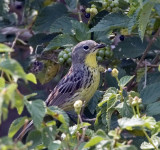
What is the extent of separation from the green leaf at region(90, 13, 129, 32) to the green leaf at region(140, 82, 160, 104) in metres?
0.84

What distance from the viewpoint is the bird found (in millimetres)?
5707

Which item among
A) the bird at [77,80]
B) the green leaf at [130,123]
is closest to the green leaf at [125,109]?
the green leaf at [130,123]

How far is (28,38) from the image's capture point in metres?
6.70

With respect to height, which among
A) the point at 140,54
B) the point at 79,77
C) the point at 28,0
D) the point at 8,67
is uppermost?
the point at 8,67

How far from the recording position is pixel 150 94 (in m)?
4.30

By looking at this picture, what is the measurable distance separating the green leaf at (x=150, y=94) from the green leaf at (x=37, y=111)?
53.1 inches

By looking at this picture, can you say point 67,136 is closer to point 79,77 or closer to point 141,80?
point 141,80

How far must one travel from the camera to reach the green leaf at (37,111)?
10.2 ft

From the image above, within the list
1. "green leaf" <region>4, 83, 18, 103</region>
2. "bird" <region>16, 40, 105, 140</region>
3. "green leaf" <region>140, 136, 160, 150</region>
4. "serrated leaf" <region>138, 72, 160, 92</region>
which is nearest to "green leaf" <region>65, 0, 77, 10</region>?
"bird" <region>16, 40, 105, 140</region>

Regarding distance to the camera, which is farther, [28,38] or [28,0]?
[28,38]

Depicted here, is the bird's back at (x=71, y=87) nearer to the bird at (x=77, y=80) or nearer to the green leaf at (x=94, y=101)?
the bird at (x=77, y=80)

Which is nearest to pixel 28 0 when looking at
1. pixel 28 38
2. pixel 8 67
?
pixel 28 38

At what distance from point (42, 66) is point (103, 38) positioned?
35.4 inches

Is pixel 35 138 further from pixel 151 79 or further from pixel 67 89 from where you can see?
pixel 67 89
